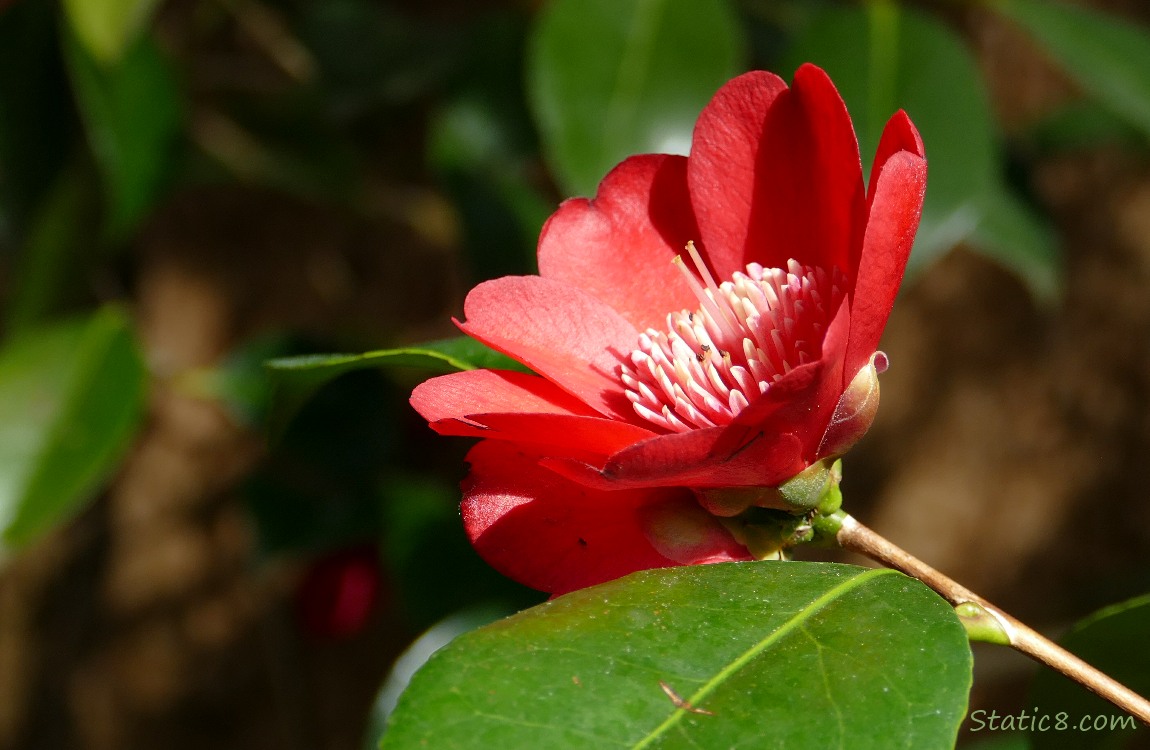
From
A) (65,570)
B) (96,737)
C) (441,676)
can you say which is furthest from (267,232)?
(441,676)

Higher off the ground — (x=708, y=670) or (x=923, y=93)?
(x=923, y=93)

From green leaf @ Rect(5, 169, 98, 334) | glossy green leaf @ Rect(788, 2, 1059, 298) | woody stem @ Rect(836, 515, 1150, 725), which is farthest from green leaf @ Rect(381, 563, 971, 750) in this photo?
A: green leaf @ Rect(5, 169, 98, 334)

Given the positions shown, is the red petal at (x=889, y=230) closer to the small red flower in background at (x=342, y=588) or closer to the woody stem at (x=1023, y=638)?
the woody stem at (x=1023, y=638)

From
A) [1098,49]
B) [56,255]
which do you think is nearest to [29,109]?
[56,255]

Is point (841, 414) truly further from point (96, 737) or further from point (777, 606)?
point (96, 737)

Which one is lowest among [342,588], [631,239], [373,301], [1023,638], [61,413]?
[342,588]

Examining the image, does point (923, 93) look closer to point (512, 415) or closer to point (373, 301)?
point (512, 415)

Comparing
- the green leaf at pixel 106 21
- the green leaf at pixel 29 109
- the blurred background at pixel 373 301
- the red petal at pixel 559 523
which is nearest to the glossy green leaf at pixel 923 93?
the blurred background at pixel 373 301
